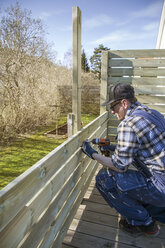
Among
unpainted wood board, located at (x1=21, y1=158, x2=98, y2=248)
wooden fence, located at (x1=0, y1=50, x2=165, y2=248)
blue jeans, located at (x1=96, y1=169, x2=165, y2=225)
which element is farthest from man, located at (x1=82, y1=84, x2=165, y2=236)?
unpainted wood board, located at (x1=21, y1=158, x2=98, y2=248)

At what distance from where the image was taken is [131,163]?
1818 millimetres

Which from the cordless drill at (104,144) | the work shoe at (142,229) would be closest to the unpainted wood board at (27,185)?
the cordless drill at (104,144)

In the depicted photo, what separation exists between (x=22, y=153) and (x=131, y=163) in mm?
4668

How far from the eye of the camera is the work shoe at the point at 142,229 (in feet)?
6.24

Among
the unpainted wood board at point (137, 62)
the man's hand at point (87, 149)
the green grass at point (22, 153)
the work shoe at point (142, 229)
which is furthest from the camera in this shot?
the green grass at point (22, 153)

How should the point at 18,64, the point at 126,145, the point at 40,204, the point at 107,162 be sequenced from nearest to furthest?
the point at 40,204 < the point at 126,145 < the point at 107,162 < the point at 18,64

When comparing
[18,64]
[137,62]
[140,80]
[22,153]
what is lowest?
[22,153]

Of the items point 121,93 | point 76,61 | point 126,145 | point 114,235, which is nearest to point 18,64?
point 76,61

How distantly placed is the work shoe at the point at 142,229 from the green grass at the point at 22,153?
2995 mm

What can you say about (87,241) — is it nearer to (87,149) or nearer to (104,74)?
(87,149)

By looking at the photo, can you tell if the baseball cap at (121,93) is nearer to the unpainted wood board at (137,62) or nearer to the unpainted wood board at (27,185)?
the unpainted wood board at (27,185)

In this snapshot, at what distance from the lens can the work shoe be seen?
1903 millimetres

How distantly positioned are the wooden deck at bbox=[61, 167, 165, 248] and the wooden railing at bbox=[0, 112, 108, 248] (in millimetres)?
187

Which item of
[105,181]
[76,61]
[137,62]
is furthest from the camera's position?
[137,62]
